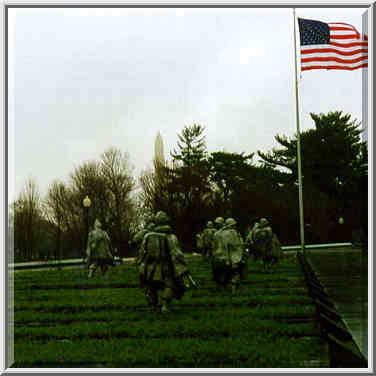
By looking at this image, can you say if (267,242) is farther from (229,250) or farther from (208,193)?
(229,250)

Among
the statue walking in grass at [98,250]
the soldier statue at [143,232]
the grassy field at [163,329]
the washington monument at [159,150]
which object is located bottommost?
the grassy field at [163,329]

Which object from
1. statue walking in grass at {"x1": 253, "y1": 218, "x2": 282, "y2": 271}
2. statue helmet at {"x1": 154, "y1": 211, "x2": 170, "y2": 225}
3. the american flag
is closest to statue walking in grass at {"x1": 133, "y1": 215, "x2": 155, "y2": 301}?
statue helmet at {"x1": 154, "y1": 211, "x2": 170, "y2": 225}

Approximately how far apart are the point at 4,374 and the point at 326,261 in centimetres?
1348

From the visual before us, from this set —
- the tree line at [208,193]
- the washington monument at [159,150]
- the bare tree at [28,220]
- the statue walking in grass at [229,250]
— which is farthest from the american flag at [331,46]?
the bare tree at [28,220]

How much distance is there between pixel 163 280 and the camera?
12.3m

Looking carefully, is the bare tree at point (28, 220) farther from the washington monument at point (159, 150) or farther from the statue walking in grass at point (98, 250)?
the statue walking in grass at point (98, 250)

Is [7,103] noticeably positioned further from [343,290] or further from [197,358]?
[343,290]

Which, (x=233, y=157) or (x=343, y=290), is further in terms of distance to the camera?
(x=233, y=157)

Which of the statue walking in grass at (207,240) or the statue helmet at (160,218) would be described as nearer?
the statue helmet at (160,218)

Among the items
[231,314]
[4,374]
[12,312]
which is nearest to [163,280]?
[231,314]

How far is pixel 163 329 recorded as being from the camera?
1063 cm

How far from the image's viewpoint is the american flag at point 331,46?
11492 millimetres

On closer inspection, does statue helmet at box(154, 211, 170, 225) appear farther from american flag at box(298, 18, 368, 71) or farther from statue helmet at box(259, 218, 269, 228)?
statue helmet at box(259, 218, 269, 228)

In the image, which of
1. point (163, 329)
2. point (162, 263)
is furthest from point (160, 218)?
point (163, 329)
